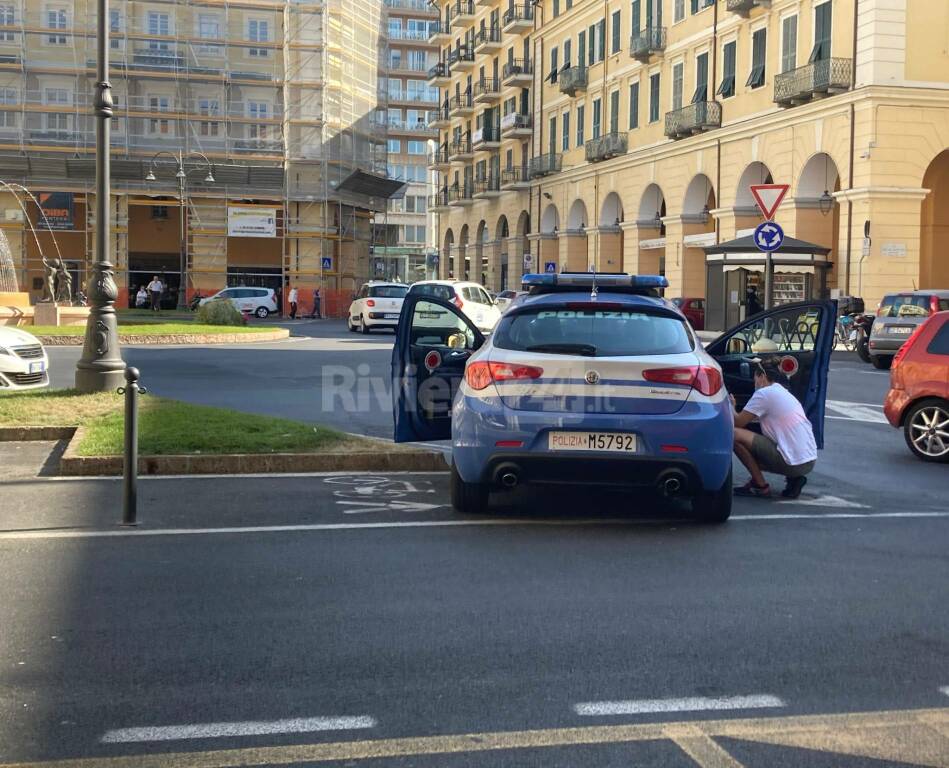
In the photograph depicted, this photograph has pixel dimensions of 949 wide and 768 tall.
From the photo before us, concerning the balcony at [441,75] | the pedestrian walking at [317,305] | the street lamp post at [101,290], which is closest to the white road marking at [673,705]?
the street lamp post at [101,290]

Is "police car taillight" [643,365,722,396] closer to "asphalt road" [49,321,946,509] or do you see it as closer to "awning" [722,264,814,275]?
"asphalt road" [49,321,946,509]

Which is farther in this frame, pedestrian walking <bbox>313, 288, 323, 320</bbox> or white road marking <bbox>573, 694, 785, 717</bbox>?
pedestrian walking <bbox>313, 288, 323, 320</bbox>

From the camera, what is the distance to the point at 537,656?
521cm

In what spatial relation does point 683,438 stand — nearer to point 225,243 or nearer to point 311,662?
point 311,662

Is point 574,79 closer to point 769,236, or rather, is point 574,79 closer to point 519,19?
point 519,19

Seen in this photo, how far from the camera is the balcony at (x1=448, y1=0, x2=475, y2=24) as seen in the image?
240 feet

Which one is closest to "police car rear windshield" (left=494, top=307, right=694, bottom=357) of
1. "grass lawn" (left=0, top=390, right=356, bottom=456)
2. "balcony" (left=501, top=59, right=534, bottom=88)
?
"grass lawn" (left=0, top=390, right=356, bottom=456)

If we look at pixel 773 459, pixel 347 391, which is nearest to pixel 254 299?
pixel 347 391

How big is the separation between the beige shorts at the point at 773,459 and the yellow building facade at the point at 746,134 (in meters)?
26.1

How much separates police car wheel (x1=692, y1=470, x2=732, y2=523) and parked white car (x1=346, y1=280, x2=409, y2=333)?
32.8 m

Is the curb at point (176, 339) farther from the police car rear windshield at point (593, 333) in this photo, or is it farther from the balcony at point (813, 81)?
the police car rear windshield at point (593, 333)

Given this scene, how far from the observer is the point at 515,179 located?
212 feet

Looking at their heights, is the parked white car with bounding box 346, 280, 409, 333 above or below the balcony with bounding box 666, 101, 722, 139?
below

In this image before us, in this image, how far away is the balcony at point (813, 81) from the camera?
1362 inches
